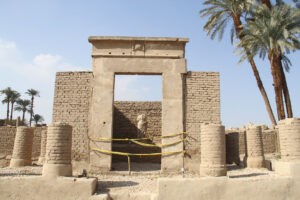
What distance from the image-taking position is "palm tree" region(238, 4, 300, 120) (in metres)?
16.8

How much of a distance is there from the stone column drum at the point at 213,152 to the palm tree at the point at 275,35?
1134 centimetres

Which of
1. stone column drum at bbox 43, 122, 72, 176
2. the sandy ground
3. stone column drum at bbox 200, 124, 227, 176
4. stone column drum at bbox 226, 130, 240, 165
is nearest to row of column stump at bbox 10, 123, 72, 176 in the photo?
stone column drum at bbox 43, 122, 72, 176

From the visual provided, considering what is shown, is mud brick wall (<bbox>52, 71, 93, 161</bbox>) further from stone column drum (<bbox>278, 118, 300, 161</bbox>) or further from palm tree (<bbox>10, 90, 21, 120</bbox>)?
palm tree (<bbox>10, 90, 21, 120</bbox>)

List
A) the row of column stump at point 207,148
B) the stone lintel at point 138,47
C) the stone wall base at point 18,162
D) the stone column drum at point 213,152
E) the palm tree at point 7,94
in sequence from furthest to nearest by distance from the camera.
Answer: the palm tree at point 7,94 < the stone wall base at point 18,162 < the stone lintel at point 138,47 < the stone column drum at point 213,152 < the row of column stump at point 207,148

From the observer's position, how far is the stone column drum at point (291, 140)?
24.5ft

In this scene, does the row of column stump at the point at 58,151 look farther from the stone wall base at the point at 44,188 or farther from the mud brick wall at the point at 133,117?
the mud brick wall at the point at 133,117

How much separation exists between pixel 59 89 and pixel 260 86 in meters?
14.4

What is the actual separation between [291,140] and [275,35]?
38.3 feet

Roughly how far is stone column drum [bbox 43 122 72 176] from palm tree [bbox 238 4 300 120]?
1424cm

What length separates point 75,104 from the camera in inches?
391

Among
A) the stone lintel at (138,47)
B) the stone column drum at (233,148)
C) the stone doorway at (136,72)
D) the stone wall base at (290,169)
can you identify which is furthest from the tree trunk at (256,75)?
the stone wall base at (290,169)

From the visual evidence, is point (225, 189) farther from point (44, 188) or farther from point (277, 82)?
point (277, 82)

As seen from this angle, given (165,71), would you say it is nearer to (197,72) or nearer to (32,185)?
(197,72)

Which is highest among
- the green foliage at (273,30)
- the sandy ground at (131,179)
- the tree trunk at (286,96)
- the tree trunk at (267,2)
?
the tree trunk at (267,2)
